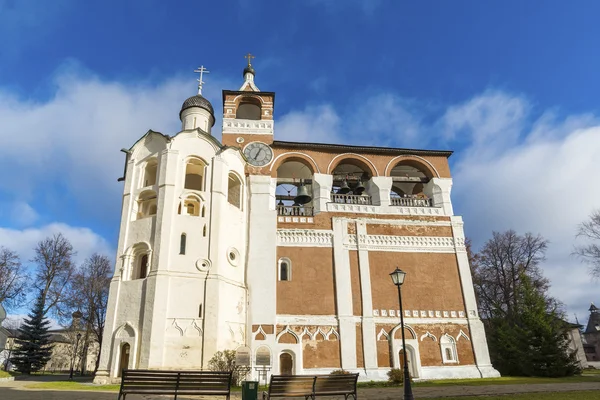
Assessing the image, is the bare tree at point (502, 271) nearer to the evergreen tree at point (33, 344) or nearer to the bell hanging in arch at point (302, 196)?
the bell hanging in arch at point (302, 196)

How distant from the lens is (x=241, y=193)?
2253 centimetres

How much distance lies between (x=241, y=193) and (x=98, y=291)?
17.0 metres

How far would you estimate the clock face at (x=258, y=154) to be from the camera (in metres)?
23.7

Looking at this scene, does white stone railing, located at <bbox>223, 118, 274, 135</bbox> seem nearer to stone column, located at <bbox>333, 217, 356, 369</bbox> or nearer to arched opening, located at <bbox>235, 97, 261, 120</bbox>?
arched opening, located at <bbox>235, 97, 261, 120</bbox>

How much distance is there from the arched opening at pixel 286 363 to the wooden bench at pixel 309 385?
33.3ft

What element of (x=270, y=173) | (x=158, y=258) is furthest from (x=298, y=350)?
(x=270, y=173)

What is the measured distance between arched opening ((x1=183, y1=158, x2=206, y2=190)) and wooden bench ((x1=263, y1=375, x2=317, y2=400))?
1285 centimetres

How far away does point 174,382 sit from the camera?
29.9ft

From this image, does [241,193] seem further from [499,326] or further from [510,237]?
[510,237]

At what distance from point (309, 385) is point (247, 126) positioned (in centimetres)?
1767

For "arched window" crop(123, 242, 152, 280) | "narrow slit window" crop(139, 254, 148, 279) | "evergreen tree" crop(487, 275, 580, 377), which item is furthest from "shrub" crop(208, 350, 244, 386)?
"evergreen tree" crop(487, 275, 580, 377)

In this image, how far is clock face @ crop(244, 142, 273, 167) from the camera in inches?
931

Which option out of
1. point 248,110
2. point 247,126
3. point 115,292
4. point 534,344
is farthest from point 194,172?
point 534,344

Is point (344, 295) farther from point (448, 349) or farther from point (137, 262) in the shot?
point (137, 262)
